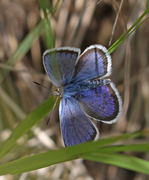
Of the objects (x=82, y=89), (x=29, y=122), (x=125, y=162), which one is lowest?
(x=125, y=162)

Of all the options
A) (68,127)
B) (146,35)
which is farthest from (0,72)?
(146,35)

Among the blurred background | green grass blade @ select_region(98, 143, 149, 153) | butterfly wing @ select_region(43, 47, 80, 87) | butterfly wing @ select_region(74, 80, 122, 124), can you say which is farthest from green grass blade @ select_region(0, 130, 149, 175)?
the blurred background

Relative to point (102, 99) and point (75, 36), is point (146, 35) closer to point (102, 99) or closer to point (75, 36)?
point (75, 36)

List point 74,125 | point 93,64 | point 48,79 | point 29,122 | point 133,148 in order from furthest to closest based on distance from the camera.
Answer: point 48,79 → point 93,64 → point 74,125 → point 29,122 → point 133,148

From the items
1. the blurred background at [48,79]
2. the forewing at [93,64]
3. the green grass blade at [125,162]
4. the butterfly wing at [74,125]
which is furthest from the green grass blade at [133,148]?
the blurred background at [48,79]

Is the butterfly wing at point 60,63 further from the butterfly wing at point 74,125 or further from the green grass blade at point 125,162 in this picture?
the green grass blade at point 125,162

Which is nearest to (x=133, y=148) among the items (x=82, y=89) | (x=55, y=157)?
(x=55, y=157)

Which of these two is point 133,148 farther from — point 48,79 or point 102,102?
point 48,79

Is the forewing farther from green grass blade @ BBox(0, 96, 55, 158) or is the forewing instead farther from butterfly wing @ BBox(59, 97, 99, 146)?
green grass blade @ BBox(0, 96, 55, 158)
